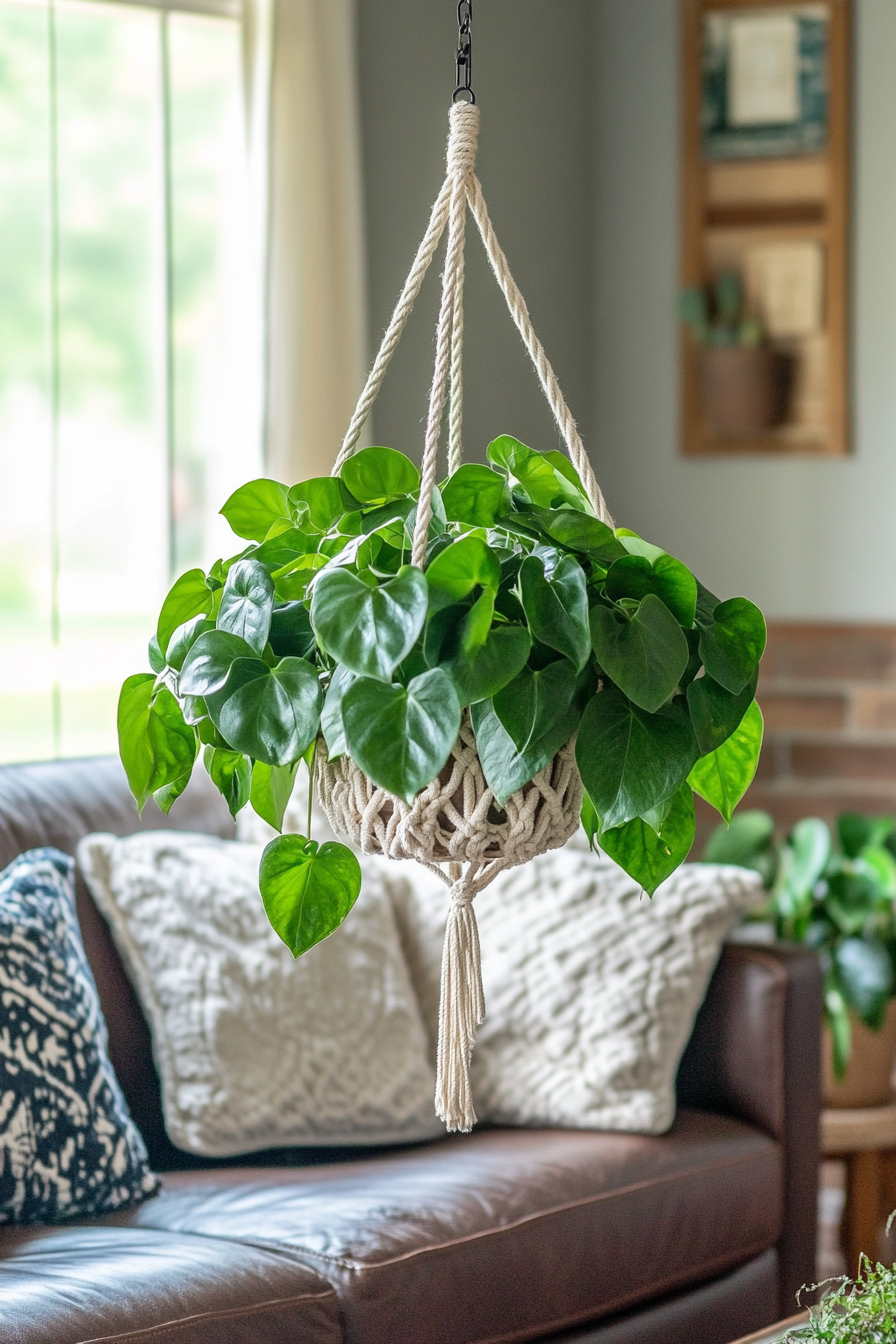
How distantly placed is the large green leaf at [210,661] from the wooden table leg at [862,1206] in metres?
1.90

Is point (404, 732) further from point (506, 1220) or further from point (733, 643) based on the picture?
point (506, 1220)

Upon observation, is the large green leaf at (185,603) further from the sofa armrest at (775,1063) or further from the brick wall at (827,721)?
the brick wall at (827,721)

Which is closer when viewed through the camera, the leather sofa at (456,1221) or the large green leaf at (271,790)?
the large green leaf at (271,790)

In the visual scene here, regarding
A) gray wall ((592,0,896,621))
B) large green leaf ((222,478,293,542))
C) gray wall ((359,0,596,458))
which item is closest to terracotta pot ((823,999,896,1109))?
gray wall ((592,0,896,621))

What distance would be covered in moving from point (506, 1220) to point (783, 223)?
2326 millimetres

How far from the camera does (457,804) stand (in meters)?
1.03

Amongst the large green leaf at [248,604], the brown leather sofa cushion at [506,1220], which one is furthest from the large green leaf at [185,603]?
the brown leather sofa cushion at [506,1220]

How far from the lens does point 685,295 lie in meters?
3.42

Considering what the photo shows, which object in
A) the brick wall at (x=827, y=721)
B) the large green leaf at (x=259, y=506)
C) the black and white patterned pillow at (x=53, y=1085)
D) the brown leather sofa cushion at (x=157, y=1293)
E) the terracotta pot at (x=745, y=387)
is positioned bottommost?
the brown leather sofa cushion at (x=157, y=1293)

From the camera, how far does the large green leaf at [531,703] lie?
95cm

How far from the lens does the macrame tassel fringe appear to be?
109cm

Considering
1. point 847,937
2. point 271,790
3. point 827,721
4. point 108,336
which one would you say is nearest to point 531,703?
point 271,790

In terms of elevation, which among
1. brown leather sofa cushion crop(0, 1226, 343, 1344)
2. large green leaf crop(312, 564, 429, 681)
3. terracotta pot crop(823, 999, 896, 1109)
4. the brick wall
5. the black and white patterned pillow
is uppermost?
large green leaf crop(312, 564, 429, 681)

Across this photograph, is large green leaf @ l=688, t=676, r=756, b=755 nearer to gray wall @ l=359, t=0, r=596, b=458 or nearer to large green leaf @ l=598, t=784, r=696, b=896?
large green leaf @ l=598, t=784, r=696, b=896
